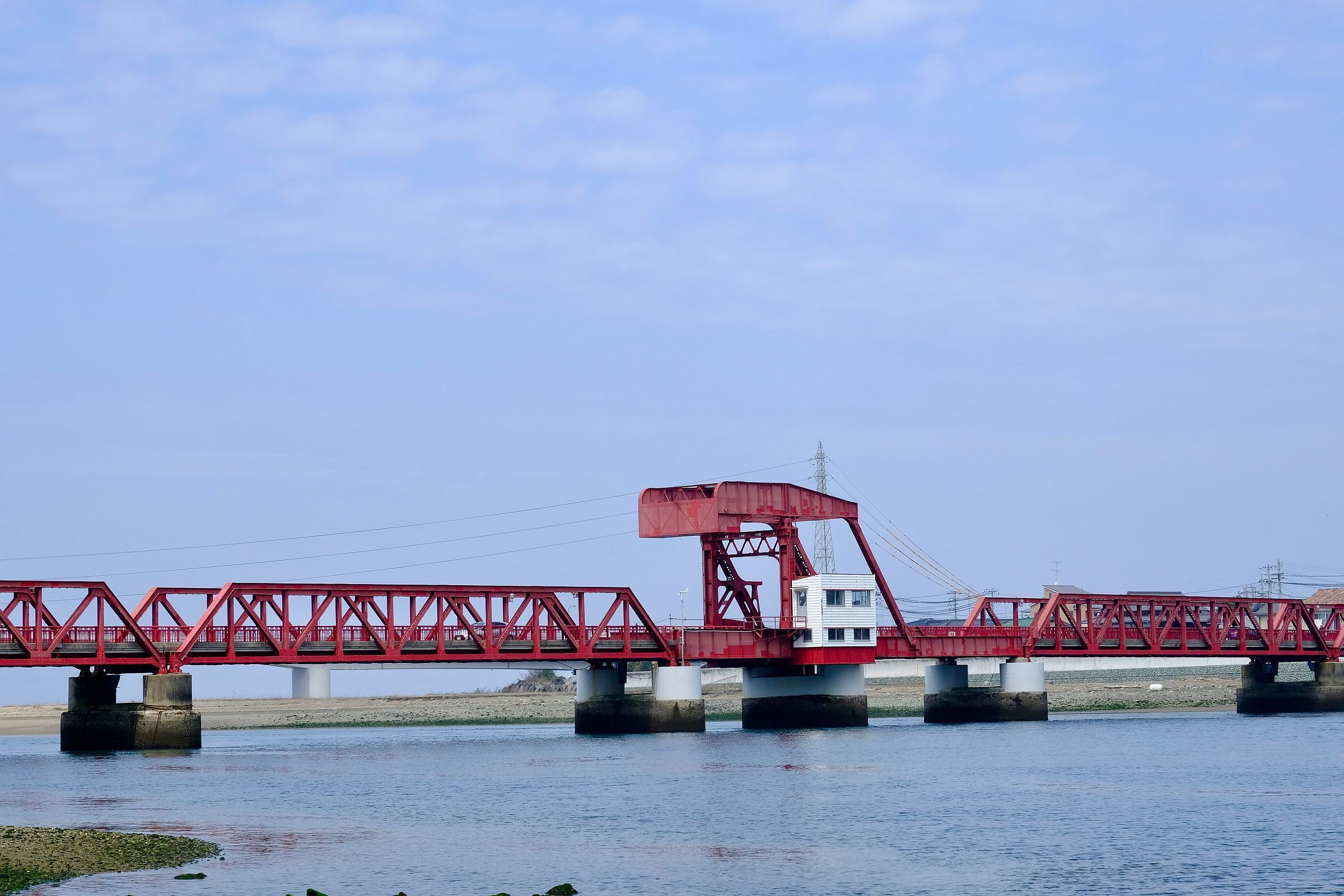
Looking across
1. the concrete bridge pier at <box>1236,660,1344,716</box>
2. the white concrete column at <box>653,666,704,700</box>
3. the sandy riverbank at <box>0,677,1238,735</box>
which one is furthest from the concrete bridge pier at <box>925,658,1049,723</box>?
the concrete bridge pier at <box>1236,660,1344,716</box>

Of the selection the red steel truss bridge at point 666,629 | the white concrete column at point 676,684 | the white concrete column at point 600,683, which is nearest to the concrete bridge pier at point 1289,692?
the red steel truss bridge at point 666,629

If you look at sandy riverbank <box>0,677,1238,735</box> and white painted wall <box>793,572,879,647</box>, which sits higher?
white painted wall <box>793,572,879,647</box>

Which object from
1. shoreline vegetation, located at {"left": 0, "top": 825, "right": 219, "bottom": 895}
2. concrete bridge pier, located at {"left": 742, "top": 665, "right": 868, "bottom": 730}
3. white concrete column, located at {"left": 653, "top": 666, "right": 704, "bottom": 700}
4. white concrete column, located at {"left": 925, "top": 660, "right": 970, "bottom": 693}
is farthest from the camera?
white concrete column, located at {"left": 925, "top": 660, "right": 970, "bottom": 693}

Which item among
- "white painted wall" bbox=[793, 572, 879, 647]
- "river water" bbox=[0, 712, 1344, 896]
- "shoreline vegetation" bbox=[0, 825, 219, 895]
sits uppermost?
"white painted wall" bbox=[793, 572, 879, 647]

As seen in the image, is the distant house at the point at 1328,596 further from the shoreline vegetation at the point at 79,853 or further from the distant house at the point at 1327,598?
the shoreline vegetation at the point at 79,853

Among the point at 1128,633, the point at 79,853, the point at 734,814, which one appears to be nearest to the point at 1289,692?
the point at 1128,633

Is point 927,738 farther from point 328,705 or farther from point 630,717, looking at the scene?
point 328,705

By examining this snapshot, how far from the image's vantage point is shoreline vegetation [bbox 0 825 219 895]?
121 ft

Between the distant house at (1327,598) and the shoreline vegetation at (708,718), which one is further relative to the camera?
the distant house at (1327,598)

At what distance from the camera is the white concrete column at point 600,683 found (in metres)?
99.8

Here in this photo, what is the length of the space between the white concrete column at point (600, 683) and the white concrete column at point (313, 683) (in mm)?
92882

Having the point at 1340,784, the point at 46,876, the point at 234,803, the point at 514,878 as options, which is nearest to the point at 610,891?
the point at 514,878

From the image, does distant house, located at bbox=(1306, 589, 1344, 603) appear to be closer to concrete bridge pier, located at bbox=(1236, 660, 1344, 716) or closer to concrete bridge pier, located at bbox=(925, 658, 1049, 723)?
concrete bridge pier, located at bbox=(1236, 660, 1344, 716)

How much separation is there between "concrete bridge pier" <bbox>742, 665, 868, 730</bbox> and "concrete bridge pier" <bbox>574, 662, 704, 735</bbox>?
19.0ft
